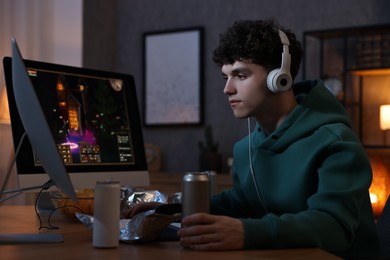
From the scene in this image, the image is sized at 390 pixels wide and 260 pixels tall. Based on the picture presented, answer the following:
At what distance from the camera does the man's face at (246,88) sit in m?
1.61

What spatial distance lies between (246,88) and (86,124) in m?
0.53

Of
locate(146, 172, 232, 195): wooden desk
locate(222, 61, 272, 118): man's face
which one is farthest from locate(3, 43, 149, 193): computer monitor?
locate(146, 172, 232, 195): wooden desk

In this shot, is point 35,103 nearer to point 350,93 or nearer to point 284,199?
point 284,199

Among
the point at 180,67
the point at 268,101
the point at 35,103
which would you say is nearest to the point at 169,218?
the point at 35,103

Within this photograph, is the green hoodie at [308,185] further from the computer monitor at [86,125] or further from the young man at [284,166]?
the computer monitor at [86,125]

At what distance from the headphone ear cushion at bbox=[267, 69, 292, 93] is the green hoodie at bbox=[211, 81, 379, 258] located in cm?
7

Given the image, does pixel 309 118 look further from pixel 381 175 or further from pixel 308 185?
pixel 381 175

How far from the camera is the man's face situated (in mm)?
1614

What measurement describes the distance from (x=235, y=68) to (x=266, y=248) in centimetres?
55

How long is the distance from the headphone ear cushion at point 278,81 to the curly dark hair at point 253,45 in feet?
0.20

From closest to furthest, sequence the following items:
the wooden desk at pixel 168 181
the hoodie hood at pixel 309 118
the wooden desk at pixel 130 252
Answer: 1. the wooden desk at pixel 130 252
2. the hoodie hood at pixel 309 118
3. the wooden desk at pixel 168 181

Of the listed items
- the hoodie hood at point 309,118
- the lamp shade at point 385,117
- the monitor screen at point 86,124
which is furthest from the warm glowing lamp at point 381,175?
the hoodie hood at point 309,118

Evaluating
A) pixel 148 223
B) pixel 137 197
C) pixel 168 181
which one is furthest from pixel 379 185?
pixel 148 223

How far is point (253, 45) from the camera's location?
64.0 inches
